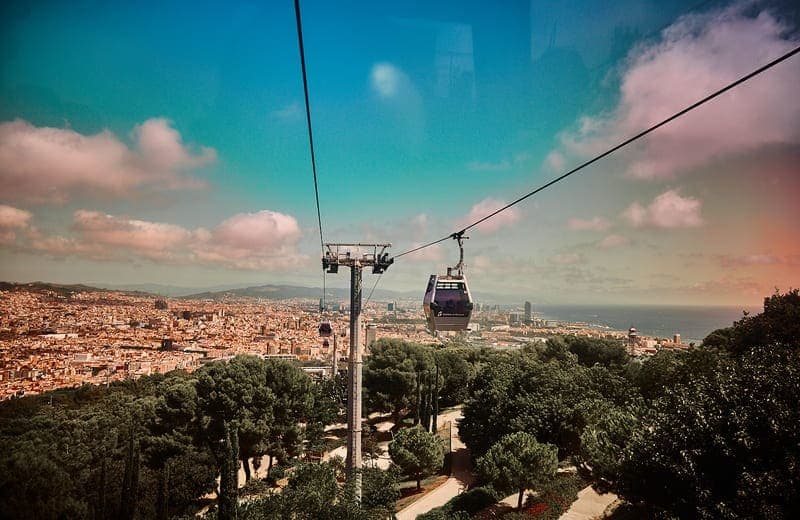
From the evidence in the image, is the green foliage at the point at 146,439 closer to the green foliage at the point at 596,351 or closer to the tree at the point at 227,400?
the tree at the point at 227,400

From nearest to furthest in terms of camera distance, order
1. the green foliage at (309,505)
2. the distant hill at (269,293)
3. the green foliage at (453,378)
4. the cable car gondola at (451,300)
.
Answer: the green foliage at (309,505) < the cable car gondola at (451,300) < the green foliage at (453,378) < the distant hill at (269,293)

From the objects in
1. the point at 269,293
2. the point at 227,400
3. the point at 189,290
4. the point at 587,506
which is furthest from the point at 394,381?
the point at 269,293

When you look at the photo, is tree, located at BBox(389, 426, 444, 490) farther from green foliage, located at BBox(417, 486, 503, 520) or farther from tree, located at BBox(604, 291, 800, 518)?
tree, located at BBox(604, 291, 800, 518)

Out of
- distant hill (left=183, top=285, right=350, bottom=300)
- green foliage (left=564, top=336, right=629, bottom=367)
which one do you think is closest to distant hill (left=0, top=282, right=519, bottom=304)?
distant hill (left=183, top=285, right=350, bottom=300)

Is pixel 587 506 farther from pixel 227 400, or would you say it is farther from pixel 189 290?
pixel 189 290

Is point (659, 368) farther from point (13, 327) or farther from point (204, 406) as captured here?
point (13, 327)

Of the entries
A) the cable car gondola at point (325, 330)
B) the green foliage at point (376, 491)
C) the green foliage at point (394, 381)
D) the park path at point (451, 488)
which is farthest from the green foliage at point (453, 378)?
the green foliage at point (376, 491)
